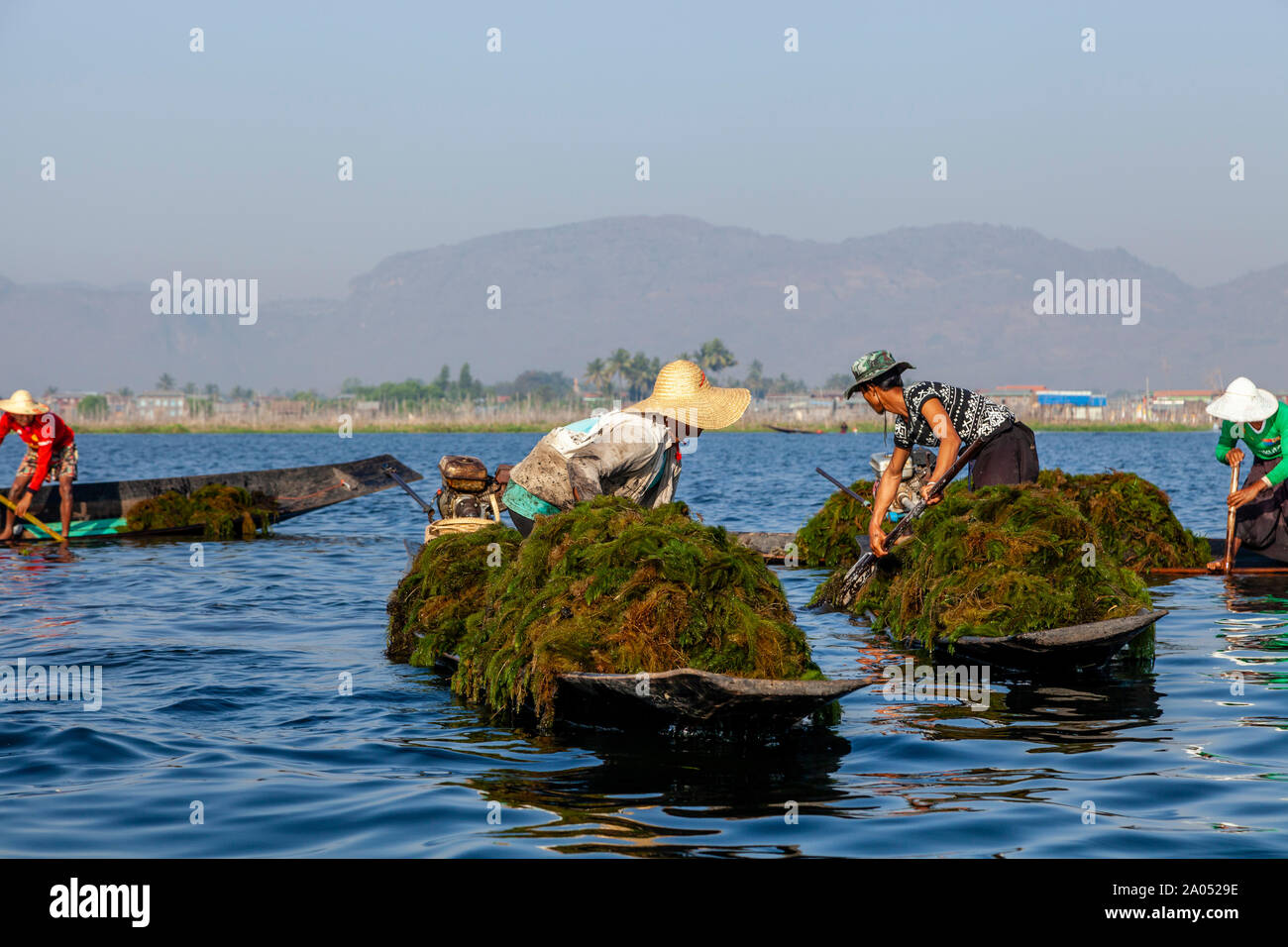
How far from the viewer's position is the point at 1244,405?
13.8m

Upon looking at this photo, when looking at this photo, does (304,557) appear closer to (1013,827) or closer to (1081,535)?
(1081,535)

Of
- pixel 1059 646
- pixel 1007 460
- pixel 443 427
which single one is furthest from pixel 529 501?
pixel 443 427

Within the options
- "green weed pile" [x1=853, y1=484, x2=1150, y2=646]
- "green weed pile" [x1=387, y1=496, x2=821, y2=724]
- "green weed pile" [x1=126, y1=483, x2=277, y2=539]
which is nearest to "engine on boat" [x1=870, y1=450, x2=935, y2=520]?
"green weed pile" [x1=853, y1=484, x2=1150, y2=646]

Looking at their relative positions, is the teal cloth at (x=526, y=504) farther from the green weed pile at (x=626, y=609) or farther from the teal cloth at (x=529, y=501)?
the green weed pile at (x=626, y=609)

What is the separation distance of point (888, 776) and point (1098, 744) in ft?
5.15

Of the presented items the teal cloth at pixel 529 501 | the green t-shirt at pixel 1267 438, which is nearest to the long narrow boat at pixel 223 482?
the teal cloth at pixel 529 501

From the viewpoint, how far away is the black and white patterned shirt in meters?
10.3

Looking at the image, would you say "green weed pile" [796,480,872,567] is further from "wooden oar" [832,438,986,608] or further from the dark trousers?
the dark trousers

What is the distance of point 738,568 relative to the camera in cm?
789

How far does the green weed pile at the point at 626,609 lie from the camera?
7.56 metres

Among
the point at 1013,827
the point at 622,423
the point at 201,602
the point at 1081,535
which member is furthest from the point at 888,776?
the point at 201,602

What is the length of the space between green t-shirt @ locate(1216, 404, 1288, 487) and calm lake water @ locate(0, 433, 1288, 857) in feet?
8.33

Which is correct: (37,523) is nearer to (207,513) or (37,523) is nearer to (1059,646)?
(207,513)
